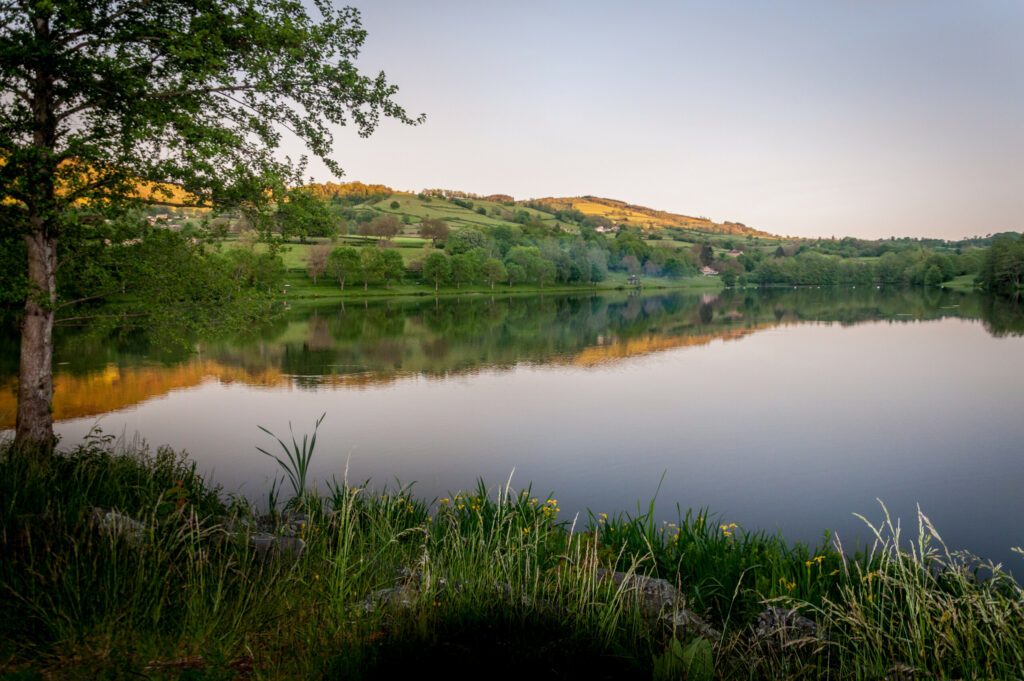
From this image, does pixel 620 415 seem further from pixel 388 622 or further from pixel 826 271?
pixel 826 271

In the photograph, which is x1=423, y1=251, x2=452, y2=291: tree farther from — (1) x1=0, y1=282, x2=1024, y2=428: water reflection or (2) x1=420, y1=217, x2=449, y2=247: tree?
(2) x1=420, y1=217, x2=449, y2=247: tree

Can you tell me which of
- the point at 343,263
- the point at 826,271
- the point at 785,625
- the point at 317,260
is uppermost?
the point at 826,271

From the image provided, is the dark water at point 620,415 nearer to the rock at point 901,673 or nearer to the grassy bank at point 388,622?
the grassy bank at point 388,622

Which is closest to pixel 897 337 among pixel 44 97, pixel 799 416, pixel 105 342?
pixel 799 416

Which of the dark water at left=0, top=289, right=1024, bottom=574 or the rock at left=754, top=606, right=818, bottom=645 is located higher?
the rock at left=754, top=606, right=818, bottom=645

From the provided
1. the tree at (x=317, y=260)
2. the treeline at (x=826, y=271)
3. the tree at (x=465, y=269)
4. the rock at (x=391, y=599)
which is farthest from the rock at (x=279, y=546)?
the treeline at (x=826, y=271)

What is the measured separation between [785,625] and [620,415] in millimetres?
18003

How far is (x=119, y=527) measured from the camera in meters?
6.68

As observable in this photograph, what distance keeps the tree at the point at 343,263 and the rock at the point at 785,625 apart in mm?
101551

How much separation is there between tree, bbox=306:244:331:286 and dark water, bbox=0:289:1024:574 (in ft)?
185

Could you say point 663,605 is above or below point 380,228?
below

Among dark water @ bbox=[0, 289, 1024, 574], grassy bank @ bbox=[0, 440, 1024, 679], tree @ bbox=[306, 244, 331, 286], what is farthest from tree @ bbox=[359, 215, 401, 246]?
grassy bank @ bbox=[0, 440, 1024, 679]

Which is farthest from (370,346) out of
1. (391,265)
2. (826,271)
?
(826,271)

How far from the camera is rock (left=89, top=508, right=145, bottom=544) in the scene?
21.7 ft
